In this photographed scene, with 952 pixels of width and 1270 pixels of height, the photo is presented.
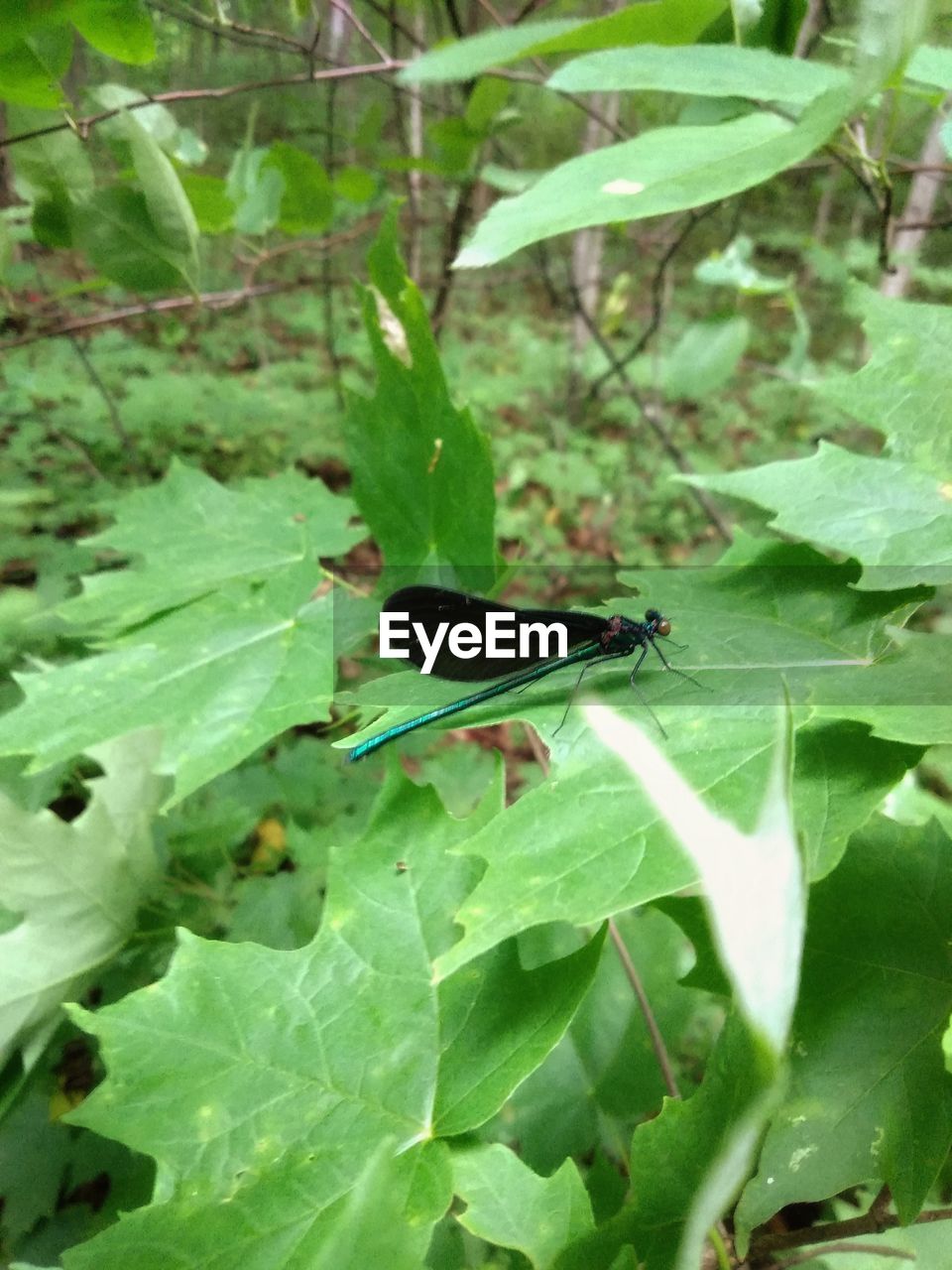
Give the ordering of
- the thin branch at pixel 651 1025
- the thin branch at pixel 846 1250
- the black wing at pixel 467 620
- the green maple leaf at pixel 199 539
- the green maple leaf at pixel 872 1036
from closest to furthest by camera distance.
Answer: the green maple leaf at pixel 872 1036, the thin branch at pixel 846 1250, the black wing at pixel 467 620, the thin branch at pixel 651 1025, the green maple leaf at pixel 199 539

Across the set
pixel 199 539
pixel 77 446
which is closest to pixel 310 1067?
pixel 199 539

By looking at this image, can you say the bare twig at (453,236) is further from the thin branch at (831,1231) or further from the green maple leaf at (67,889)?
the thin branch at (831,1231)

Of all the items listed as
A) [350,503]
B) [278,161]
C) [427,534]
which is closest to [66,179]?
[278,161]

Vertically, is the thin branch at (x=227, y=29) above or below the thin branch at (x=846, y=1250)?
above

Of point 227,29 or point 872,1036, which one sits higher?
point 227,29

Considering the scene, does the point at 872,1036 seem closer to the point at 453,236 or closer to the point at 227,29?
the point at 227,29

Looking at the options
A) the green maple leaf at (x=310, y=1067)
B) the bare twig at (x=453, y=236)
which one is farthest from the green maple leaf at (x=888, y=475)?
the bare twig at (x=453, y=236)

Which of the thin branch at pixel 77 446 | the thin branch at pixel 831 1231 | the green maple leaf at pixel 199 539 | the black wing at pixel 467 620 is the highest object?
the black wing at pixel 467 620

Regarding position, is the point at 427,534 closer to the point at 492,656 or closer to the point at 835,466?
the point at 492,656
